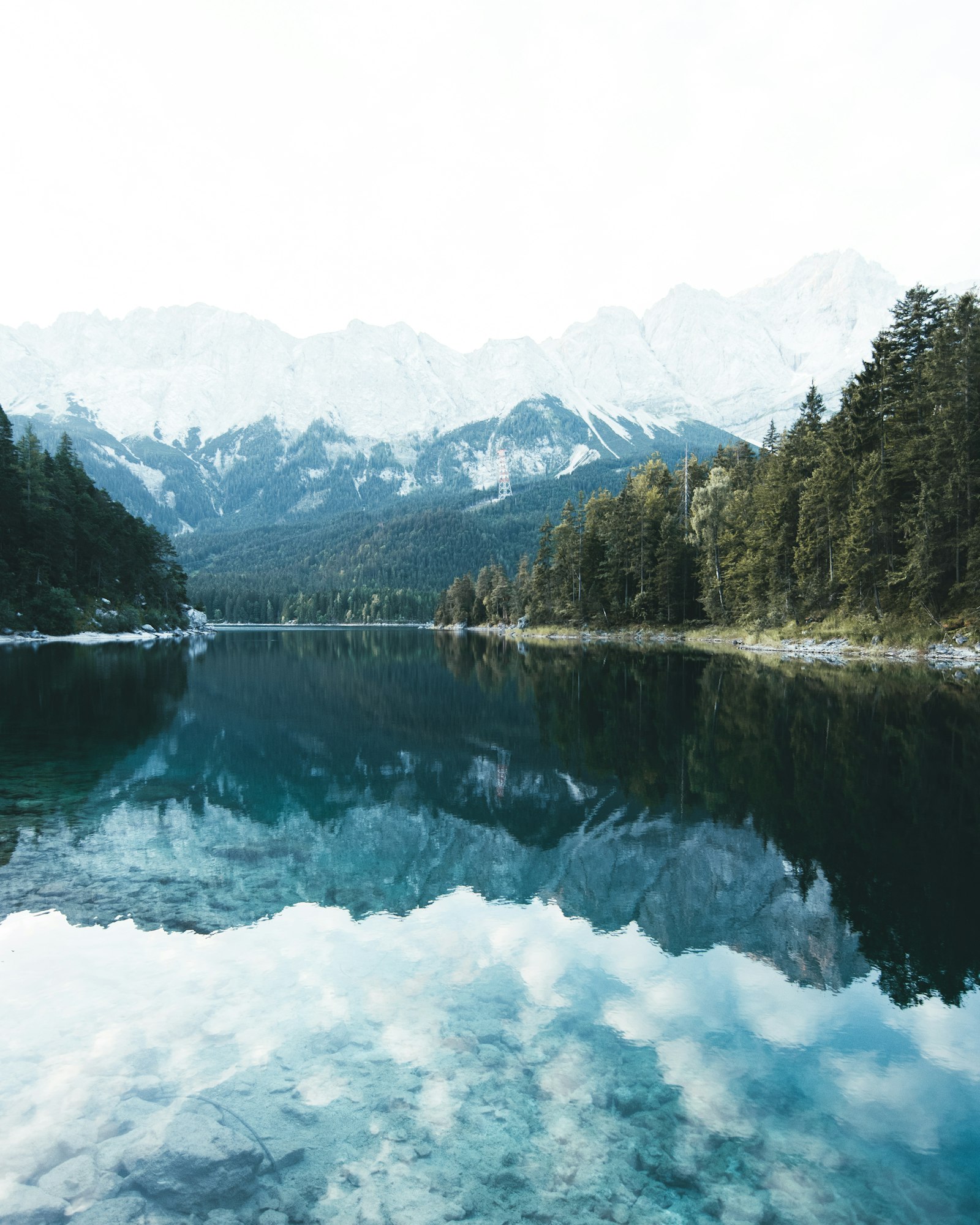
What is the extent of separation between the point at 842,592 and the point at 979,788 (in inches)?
1822

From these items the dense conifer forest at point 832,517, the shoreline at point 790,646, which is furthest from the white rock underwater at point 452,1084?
the dense conifer forest at point 832,517

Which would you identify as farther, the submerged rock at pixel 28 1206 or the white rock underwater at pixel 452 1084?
the white rock underwater at pixel 452 1084

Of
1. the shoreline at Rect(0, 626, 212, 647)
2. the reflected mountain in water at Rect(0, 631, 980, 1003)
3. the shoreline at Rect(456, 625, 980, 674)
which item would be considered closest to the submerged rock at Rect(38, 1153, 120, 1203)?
the reflected mountain in water at Rect(0, 631, 980, 1003)

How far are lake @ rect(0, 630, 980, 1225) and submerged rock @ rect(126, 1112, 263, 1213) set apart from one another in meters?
0.02

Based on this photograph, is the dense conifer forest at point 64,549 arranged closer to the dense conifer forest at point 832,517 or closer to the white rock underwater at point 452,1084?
the dense conifer forest at point 832,517

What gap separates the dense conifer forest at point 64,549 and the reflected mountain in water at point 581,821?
2284 inches

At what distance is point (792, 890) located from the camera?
11203 mm

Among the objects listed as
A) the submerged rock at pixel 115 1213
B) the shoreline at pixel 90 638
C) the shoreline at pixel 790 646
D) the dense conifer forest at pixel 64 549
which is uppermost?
the dense conifer forest at pixel 64 549

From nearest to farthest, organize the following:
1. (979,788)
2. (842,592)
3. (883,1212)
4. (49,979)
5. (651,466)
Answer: (883,1212) < (49,979) < (979,788) < (842,592) < (651,466)

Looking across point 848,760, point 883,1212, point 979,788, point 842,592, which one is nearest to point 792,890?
point 883,1212

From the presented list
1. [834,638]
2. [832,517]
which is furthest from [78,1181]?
[832,517]

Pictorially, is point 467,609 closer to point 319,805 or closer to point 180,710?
point 180,710

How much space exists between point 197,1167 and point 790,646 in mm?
62675

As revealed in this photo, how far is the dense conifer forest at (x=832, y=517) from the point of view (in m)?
44.8
